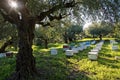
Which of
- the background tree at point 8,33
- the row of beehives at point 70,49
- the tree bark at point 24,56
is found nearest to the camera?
the tree bark at point 24,56

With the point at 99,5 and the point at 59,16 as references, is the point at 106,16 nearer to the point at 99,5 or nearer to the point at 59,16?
the point at 99,5

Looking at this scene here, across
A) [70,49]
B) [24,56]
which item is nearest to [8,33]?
[70,49]

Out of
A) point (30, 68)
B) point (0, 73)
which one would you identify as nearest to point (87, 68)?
point (30, 68)

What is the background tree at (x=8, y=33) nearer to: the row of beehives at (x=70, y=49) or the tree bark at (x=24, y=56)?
the row of beehives at (x=70, y=49)

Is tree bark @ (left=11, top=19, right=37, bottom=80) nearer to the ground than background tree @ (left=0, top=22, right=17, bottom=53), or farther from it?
nearer to the ground

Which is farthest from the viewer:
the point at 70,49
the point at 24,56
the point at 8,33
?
the point at 70,49

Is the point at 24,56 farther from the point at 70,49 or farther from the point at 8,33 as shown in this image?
the point at 70,49

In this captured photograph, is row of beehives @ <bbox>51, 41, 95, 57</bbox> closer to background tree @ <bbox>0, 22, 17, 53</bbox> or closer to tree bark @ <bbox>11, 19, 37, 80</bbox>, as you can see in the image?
background tree @ <bbox>0, 22, 17, 53</bbox>

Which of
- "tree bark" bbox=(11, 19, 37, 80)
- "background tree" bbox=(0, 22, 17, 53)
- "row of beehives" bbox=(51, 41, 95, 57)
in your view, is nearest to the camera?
"tree bark" bbox=(11, 19, 37, 80)

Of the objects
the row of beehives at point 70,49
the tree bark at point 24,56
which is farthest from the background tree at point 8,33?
the tree bark at point 24,56

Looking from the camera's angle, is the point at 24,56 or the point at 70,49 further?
the point at 70,49

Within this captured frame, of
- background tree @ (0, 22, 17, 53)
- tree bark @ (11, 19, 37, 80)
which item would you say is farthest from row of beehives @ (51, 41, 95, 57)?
tree bark @ (11, 19, 37, 80)

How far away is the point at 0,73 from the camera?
13867mm

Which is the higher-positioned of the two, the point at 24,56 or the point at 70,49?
the point at 24,56
